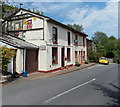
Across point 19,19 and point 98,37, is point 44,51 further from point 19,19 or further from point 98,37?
point 98,37

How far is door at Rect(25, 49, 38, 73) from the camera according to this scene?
40.2ft

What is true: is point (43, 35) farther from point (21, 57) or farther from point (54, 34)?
point (21, 57)

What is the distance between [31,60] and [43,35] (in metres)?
3.10

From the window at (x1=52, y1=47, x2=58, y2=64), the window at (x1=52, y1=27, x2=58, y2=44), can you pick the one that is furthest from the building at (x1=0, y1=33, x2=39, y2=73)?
the window at (x1=52, y1=27, x2=58, y2=44)

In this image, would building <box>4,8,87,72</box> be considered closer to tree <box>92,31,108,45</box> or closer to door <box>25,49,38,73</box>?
door <box>25,49,38,73</box>

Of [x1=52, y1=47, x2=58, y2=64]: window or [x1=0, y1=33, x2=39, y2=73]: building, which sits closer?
[x1=0, y1=33, x2=39, y2=73]: building

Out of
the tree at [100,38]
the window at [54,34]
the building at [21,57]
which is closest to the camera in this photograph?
the building at [21,57]

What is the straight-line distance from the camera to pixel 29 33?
14.3 metres

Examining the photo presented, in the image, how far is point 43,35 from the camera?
13.2 metres

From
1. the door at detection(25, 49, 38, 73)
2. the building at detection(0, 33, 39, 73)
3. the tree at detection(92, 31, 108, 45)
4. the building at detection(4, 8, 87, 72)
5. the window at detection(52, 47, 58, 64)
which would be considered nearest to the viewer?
the building at detection(0, 33, 39, 73)

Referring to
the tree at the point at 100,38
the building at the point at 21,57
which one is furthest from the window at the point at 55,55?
the tree at the point at 100,38

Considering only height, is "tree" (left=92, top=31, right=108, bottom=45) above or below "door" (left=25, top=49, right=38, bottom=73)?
above

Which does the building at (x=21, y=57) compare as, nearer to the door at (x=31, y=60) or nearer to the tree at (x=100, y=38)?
the door at (x=31, y=60)

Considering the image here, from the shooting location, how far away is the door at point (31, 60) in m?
12.3
